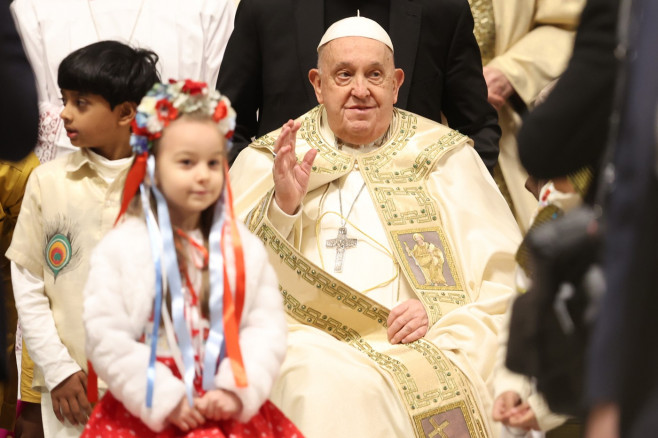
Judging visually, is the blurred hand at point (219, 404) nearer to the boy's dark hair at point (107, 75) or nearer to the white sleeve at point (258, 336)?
the white sleeve at point (258, 336)

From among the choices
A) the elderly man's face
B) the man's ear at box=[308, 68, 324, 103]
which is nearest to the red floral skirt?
the elderly man's face

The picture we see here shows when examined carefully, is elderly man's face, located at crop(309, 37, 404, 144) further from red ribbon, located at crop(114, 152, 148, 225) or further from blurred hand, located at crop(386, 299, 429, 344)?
red ribbon, located at crop(114, 152, 148, 225)

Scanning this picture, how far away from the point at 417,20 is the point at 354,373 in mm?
2237

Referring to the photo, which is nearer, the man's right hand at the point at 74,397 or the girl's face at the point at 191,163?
the girl's face at the point at 191,163

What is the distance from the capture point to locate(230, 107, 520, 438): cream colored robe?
12.7 ft

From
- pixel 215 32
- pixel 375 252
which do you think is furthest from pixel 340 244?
pixel 215 32

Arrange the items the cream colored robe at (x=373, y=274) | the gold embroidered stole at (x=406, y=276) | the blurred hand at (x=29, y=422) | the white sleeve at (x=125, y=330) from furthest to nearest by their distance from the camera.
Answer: the blurred hand at (x=29, y=422) < the gold embroidered stole at (x=406, y=276) < the cream colored robe at (x=373, y=274) < the white sleeve at (x=125, y=330)

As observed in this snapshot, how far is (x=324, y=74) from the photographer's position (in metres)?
4.82

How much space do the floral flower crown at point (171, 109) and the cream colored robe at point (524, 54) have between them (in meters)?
2.65

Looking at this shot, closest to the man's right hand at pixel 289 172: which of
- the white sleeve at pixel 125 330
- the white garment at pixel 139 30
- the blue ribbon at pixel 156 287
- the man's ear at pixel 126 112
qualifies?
the man's ear at pixel 126 112

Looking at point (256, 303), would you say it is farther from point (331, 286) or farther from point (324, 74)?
point (324, 74)

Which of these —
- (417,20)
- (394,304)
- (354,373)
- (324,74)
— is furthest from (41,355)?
(417,20)

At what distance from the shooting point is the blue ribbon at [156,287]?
9.55 feet

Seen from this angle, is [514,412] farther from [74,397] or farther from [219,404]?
[74,397]
